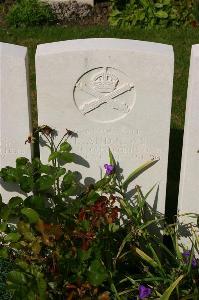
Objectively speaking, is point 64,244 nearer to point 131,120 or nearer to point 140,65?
point 131,120

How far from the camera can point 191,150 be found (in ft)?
10.8

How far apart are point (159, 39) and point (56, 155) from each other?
331 centimetres

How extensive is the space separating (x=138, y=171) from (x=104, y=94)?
52 cm

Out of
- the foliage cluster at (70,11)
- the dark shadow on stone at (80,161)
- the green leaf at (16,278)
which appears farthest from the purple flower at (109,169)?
the foliage cluster at (70,11)

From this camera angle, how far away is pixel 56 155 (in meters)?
3.27

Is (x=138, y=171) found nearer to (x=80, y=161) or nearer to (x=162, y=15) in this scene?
(x=80, y=161)

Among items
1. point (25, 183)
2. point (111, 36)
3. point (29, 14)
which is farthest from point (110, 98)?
point (29, 14)

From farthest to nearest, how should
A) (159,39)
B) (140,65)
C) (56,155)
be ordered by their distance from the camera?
(159,39) → (56,155) → (140,65)

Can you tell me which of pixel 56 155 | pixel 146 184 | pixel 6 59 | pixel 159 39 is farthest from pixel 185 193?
pixel 159 39

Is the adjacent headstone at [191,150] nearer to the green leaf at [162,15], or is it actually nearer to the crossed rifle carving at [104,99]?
the crossed rifle carving at [104,99]

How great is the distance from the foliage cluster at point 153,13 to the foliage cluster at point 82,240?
3.37 meters

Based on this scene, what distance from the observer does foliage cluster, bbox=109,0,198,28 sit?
6402mm

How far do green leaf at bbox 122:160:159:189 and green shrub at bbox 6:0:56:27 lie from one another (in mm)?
3536

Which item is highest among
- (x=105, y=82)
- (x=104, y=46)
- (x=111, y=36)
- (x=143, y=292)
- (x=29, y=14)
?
(x=29, y=14)
